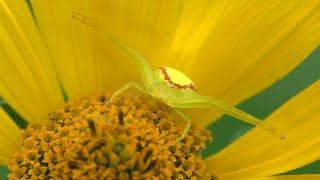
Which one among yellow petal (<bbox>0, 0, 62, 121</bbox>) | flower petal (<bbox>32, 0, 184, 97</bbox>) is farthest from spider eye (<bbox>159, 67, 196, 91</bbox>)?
yellow petal (<bbox>0, 0, 62, 121</bbox>)

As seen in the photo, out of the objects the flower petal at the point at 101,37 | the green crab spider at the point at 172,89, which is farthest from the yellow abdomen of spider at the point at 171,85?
the flower petal at the point at 101,37

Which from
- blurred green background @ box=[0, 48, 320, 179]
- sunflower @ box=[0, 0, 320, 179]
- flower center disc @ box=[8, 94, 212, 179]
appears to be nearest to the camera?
flower center disc @ box=[8, 94, 212, 179]

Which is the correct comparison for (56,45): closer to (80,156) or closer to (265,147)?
(80,156)

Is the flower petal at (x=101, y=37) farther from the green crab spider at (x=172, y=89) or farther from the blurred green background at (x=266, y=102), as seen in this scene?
the blurred green background at (x=266, y=102)

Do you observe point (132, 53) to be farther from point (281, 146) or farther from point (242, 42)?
point (281, 146)

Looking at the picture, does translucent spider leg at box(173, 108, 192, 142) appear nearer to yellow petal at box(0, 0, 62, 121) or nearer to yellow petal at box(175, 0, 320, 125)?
yellow petal at box(175, 0, 320, 125)

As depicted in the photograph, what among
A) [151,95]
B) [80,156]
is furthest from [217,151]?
[80,156]

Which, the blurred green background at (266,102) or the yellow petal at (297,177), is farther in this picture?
the blurred green background at (266,102)

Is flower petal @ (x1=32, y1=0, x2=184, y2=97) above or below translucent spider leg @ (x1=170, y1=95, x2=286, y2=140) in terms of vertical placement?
above
